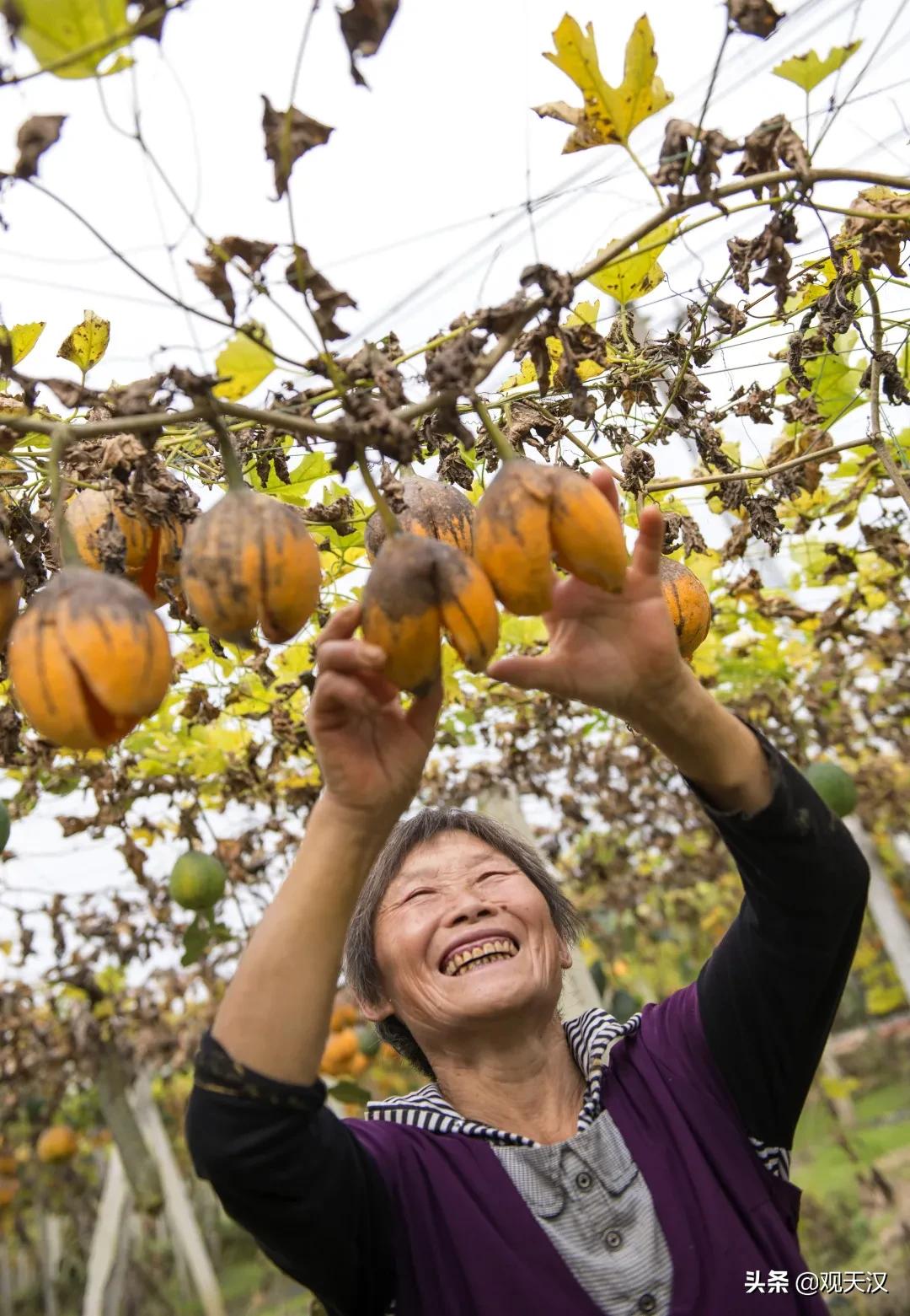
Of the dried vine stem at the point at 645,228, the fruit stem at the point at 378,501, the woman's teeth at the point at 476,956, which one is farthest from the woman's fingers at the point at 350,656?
the woman's teeth at the point at 476,956

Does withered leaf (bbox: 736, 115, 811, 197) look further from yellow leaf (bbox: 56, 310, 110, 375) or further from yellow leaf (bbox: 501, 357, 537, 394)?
yellow leaf (bbox: 56, 310, 110, 375)

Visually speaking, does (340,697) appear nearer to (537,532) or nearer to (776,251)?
(537,532)

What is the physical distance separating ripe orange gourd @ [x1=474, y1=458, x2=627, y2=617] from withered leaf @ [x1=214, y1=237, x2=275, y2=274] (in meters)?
0.40

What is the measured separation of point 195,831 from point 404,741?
2955mm

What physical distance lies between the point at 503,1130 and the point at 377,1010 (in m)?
0.40

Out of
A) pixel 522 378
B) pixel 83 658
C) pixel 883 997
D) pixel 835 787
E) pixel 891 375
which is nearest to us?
pixel 83 658

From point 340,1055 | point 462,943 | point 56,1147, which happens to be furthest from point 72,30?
point 56,1147

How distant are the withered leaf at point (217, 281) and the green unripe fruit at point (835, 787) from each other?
14.3 ft

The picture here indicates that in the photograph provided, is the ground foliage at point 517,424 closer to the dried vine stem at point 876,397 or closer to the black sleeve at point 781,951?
the dried vine stem at point 876,397

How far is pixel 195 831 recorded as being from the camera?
13.6ft

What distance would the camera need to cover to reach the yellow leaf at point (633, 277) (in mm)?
1861

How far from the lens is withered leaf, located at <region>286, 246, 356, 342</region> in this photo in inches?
50.2

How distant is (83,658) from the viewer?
1078 millimetres

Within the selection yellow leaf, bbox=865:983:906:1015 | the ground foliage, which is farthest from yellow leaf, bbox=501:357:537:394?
yellow leaf, bbox=865:983:906:1015
